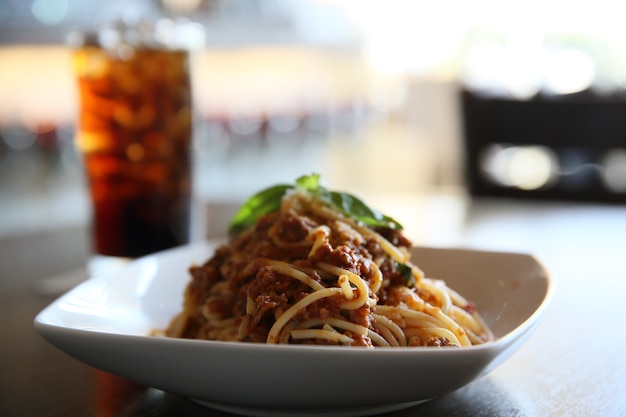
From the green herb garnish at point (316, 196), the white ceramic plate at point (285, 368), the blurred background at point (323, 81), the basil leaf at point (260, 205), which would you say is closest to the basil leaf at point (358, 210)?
the green herb garnish at point (316, 196)

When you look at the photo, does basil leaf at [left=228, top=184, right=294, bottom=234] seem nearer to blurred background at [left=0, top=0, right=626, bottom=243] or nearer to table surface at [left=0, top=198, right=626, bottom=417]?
table surface at [left=0, top=198, right=626, bottom=417]

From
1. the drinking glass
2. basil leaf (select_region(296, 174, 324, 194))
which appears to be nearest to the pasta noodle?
basil leaf (select_region(296, 174, 324, 194))

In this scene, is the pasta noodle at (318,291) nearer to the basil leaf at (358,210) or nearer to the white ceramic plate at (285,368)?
the basil leaf at (358,210)


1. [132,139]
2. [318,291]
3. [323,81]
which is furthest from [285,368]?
[323,81]

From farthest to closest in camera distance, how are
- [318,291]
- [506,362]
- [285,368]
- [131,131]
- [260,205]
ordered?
1. [131,131]
2. [260,205]
3. [506,362]
4. [318,291]
5. [285,368]

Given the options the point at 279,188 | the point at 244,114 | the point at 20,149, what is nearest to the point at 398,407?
the point at 279,188

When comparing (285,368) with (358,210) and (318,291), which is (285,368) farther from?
(358,210)
